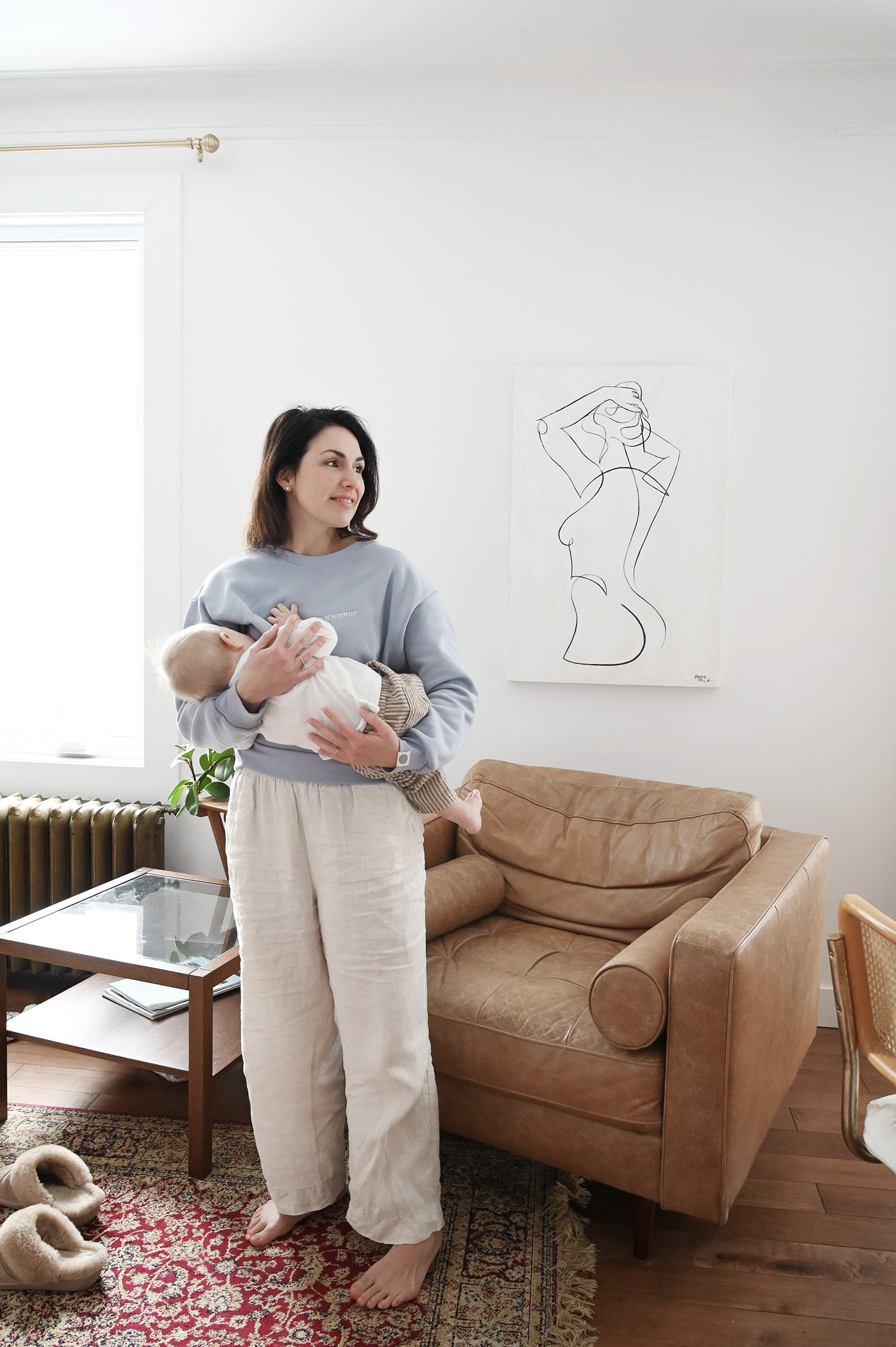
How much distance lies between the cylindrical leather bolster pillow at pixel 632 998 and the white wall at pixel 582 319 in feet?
3.77

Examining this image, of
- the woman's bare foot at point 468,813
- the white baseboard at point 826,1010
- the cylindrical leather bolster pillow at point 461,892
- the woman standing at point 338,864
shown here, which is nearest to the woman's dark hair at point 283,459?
the woman standing at point 338,864

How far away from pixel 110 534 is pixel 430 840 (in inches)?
63.5

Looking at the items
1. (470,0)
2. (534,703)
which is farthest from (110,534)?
(470,0)

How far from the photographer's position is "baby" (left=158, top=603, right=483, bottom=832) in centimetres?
150

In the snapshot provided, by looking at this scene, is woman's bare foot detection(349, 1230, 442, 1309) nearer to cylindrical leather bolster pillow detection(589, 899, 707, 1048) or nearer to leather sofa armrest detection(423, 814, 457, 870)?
cylindrical leather bolster pillow detection(589, 899, 707, 1048)

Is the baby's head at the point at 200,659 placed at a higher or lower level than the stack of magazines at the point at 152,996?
higher

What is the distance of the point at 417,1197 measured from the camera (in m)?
1.63

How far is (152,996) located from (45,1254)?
0.72 meters

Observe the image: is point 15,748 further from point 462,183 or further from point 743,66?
point 743,66

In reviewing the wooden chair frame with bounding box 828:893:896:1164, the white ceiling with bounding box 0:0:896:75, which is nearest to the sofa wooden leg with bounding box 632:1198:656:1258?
the wooden chair frame with bounding box 828:893:896:1164

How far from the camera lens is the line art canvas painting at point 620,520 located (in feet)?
8.66

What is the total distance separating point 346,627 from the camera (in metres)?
1.57

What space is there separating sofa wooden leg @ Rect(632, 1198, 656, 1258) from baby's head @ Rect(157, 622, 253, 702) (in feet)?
4.03

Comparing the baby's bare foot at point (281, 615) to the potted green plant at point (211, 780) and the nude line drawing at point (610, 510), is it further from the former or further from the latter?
the nude line drawing at point (610, 510)
